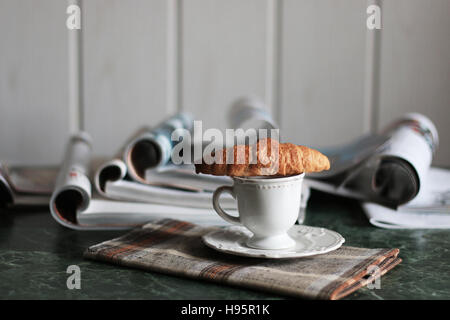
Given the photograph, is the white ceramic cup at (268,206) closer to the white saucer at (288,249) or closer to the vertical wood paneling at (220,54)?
the white saucer at (288,249)

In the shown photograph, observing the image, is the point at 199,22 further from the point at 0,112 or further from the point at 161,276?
the point at 161,276

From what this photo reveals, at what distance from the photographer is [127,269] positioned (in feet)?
2.36

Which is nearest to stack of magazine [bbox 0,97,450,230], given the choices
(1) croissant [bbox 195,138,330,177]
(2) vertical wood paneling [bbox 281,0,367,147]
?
(1) croissant [bbox 195,138,330,177]

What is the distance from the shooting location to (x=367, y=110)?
1.75m

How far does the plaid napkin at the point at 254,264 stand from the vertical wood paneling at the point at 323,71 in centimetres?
100

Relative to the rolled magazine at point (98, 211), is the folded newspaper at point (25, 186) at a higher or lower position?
lower

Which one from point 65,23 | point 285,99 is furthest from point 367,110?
point 65,23

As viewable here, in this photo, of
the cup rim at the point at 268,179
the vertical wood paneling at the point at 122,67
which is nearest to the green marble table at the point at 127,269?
the cup rim at the point at 268,179

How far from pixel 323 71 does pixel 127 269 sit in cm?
117

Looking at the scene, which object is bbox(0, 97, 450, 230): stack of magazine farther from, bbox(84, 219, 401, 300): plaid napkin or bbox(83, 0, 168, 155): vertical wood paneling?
bbox(83, 0, 168, 155): vertical wood paneling

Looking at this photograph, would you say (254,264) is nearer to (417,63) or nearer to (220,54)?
(220,54)

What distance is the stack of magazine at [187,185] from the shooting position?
0.95 m

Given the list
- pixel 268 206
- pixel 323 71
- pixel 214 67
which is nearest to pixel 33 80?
pixel 214 67
